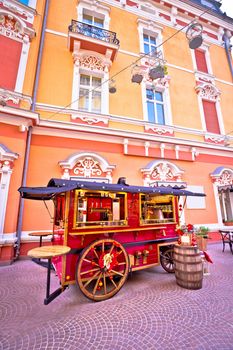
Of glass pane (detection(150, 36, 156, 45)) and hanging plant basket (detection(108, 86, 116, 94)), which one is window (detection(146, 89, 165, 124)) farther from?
glass pane (detection(150, 36, 156, 45))

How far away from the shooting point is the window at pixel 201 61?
416 inches

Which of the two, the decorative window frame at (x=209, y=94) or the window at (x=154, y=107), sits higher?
the decorative window frame at (x=209, y=94)

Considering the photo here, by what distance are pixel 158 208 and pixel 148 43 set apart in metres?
9.95

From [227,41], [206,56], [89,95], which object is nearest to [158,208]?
[89,95]

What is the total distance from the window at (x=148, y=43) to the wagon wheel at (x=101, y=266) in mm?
10585

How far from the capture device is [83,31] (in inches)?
300

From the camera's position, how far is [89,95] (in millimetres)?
7652

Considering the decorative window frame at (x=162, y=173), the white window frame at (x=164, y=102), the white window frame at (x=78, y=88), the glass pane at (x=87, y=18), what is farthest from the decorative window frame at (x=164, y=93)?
the glass pane at (x=87, y=18)

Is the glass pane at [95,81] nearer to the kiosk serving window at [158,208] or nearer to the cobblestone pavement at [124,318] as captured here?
the kiosk serving window at [158,208]

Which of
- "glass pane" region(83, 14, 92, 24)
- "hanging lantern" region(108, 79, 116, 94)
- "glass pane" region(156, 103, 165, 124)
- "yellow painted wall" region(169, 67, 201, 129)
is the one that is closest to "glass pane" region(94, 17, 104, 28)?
"glass pane" region(83, 14, 92, 24)

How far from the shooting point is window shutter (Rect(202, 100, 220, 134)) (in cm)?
967

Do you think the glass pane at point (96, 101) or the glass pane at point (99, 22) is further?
the glass pane at point (99, 22)

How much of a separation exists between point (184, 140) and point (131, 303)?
731 centimetres

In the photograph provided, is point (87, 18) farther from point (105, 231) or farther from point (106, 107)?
point (105, 231)
